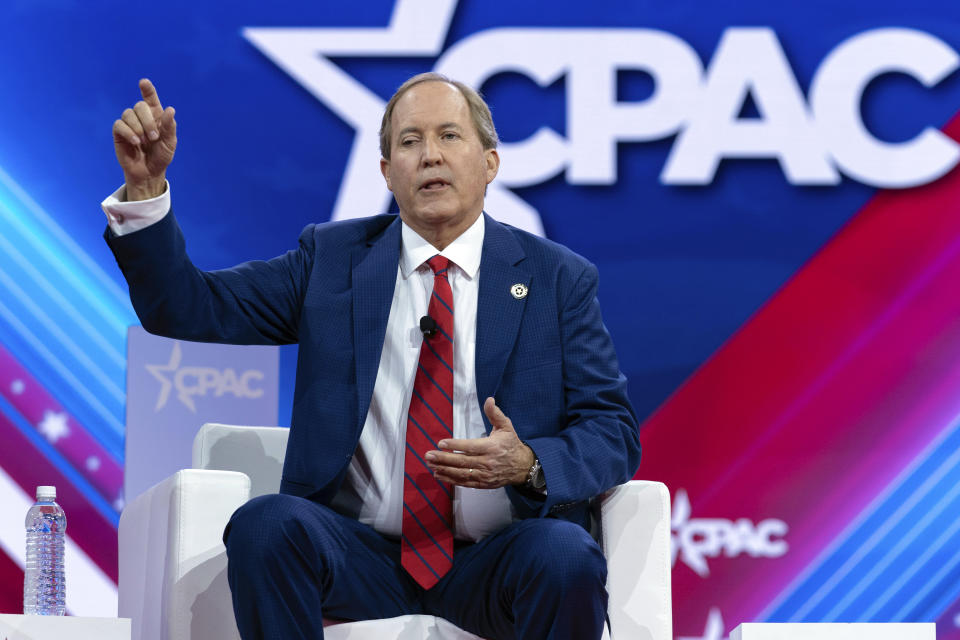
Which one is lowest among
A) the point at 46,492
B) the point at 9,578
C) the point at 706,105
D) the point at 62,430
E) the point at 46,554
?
the point at 9,578

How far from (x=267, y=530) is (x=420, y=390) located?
0.51 meters

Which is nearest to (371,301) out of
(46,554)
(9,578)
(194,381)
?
(194,381)

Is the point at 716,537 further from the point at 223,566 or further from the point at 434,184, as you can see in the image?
the point at 223,566

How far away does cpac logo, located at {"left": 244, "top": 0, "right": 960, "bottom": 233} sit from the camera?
441 cm

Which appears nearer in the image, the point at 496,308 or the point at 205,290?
the point at 205,290

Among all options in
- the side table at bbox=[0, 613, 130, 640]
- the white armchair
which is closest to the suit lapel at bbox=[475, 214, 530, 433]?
the white armchair

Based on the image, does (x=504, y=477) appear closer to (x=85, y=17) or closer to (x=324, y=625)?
(x=324, y=625)

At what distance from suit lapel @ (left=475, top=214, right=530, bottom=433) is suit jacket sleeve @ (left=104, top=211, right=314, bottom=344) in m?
0.37

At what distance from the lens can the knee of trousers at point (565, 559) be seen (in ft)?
7.07

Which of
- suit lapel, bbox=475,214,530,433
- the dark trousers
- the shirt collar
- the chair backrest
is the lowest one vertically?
the dark trousers

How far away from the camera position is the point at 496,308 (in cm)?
265

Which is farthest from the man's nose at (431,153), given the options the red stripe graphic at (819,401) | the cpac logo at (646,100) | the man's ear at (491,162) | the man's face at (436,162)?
the red stripe graphic at (819,401)

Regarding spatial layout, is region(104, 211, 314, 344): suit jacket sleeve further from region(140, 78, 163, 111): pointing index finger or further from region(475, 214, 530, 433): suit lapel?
region(475, 214, 530, 433): suit lapel

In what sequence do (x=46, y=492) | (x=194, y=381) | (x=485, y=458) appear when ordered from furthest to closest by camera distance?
1. (x=194, y=381)
2. (x=46, y=492)
3. (x=485, y=458)
